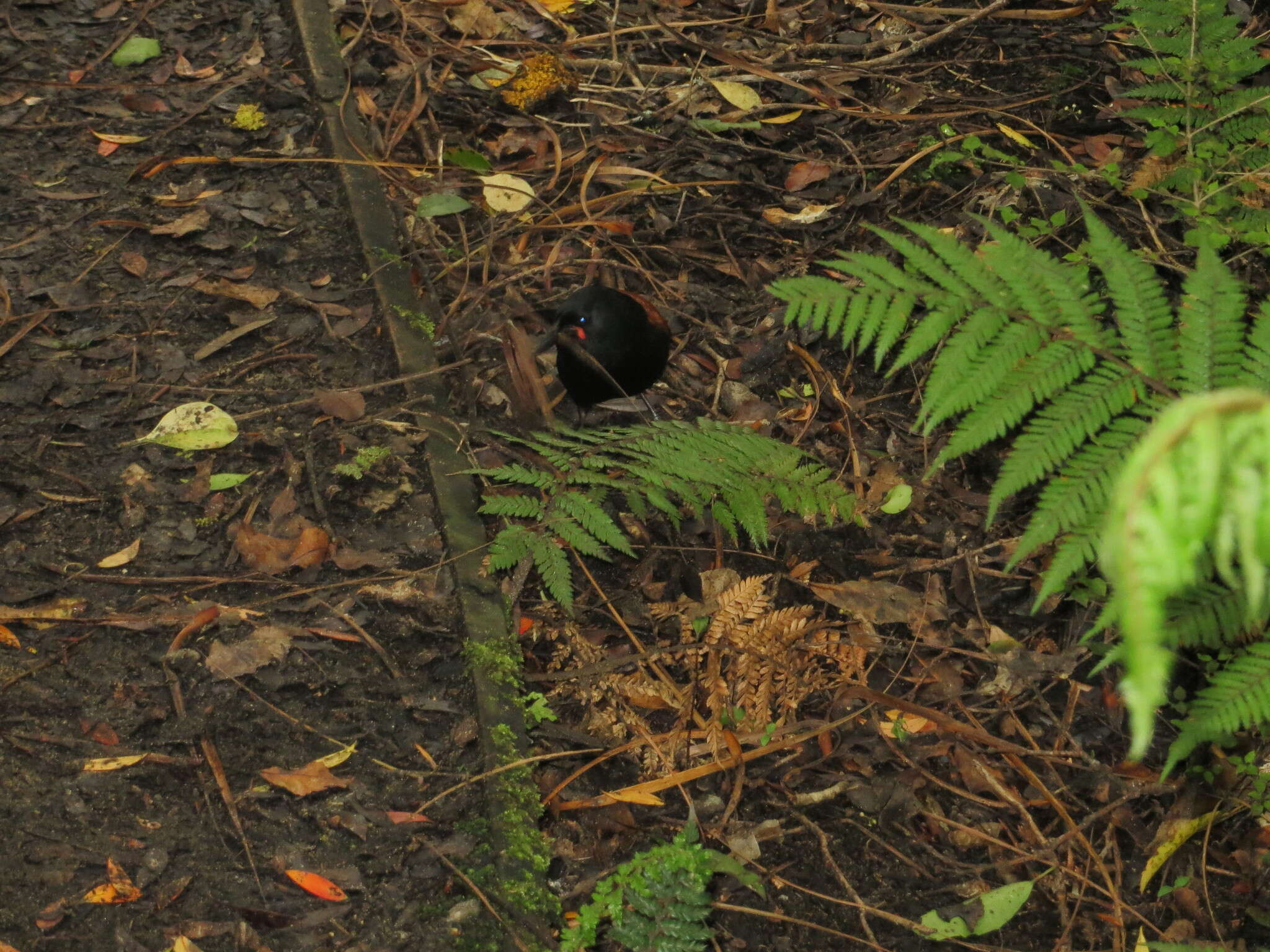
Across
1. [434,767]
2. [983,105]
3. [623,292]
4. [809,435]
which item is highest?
[983,105]

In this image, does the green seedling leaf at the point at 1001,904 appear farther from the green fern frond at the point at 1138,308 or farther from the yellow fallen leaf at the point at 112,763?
the yellow fallen leaf at the point at 112,763

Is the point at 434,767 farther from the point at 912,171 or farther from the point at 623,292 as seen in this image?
the point at 912,171

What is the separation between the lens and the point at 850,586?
2719mm

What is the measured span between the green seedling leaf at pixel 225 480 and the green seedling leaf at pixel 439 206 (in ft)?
3.60

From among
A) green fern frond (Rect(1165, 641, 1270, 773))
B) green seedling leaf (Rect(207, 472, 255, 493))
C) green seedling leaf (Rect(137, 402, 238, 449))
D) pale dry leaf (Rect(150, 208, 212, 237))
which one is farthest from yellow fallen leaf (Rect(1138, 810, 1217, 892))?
pale dry leaf (Rect(150, 208, 212, 237))

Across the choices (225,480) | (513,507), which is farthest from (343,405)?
(513,507)

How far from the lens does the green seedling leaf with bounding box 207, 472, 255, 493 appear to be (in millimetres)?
2895

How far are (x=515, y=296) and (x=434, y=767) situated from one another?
Result: 1.58 meters

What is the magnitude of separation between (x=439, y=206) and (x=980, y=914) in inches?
102

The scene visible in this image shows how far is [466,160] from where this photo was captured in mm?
3742

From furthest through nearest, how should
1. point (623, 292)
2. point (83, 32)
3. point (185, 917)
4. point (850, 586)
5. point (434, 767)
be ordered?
point (83, 32) < point (623, 292) < point (850, 586) < point (434, 767) < point (185, 917)

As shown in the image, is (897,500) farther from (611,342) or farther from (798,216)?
(798,216)

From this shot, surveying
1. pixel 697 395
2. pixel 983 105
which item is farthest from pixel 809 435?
pixel 983 105

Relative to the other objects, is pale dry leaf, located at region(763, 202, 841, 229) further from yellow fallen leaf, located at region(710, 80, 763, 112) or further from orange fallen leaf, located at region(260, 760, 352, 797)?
orange fallen leaf, located at region(260, 760, 352, 797)
